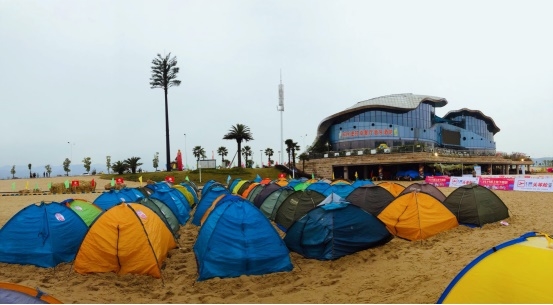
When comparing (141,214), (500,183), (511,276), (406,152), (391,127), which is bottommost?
(500,183)

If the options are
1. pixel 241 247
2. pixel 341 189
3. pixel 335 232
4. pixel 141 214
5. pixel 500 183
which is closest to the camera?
pixel 241 247

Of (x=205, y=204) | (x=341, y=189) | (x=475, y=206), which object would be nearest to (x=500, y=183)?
(x=341, y=189)

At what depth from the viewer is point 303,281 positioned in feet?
26.2

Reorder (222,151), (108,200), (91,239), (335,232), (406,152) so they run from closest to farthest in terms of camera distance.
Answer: (91,239), (335,232), (108,200), (406,152), (222,151)

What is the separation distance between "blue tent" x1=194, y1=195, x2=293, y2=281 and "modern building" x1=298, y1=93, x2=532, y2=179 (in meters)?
42.1

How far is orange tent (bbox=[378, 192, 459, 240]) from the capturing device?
11008 mm

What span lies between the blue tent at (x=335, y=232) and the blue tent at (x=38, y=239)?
6.20 metres

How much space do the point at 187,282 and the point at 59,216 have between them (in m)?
4.38

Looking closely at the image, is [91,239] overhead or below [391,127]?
below

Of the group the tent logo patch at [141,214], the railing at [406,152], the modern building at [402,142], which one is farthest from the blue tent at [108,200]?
the railing at [406,152]

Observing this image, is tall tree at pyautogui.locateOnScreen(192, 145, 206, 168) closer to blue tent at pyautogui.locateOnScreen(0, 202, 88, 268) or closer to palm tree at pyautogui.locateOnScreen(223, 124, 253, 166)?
palm tree at pyautogui.locateOnScreen(223, 124, 253, 166)

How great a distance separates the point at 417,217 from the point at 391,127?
5930 centimetres

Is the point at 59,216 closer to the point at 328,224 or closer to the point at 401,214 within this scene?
the point at 328,224

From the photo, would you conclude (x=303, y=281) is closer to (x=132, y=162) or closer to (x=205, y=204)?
(x=205, y=204)
